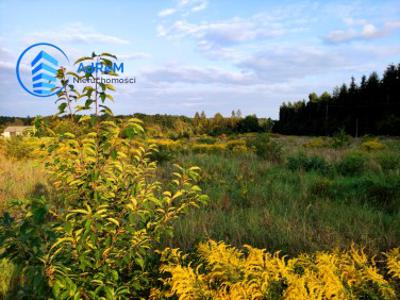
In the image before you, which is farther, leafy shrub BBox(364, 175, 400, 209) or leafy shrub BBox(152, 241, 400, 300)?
leafy shrub BBox(364, 175, 400, 209)

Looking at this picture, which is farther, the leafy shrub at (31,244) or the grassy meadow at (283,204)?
the grassy meadow at (283,204)

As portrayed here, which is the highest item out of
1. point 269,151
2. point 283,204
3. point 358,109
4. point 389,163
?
point 358,109

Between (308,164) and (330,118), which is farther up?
(330,118)

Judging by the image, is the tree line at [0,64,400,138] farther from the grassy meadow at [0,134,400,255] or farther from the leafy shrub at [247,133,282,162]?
the grassy meadow at [0,134,400,255]

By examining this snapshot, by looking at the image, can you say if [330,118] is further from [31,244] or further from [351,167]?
[31,244]

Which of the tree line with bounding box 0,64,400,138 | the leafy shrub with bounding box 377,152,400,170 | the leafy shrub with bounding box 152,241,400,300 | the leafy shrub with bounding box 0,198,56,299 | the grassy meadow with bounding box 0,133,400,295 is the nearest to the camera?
the leafy shrub with bounding box 0,198,56,299

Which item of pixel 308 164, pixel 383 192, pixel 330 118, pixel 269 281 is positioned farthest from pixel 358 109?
pixel 269 281

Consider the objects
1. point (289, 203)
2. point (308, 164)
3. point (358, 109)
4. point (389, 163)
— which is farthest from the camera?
point (358, 109)

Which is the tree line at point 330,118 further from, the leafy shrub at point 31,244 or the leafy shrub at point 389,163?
the leafy shrub at point 31,244

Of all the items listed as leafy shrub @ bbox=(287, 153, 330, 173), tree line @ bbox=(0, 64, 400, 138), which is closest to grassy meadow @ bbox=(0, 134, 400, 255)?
leafy shrub @ bbox=(287, 153, 330, 173)

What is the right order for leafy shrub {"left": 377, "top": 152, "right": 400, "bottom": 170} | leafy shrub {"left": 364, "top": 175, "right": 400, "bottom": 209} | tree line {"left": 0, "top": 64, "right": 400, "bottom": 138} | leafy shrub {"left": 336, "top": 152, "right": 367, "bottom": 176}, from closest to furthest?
1. leafy shrub {"left": 364, "top": 175, "right": 400, "bottom": 209}
2. leafy shrub {"left": 336, "top": 152, "right": 367, "bottom": 176}
3. leafy shrub {"left": 377, "top": 152, "right": 400, "bottom": 170}
4. tree line {"left": 0, "top": 64, "right": 400, "bottom": 138}

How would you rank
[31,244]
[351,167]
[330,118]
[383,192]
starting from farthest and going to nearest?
1. [330,118]
2. [351,167]
3. [383,192]
4. [31,244]

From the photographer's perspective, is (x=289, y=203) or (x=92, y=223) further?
(x=289, y=203)

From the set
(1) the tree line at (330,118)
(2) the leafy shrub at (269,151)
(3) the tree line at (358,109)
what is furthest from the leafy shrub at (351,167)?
(3) the tree line at (358,109)
